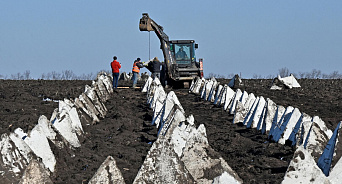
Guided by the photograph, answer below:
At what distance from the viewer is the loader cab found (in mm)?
29359

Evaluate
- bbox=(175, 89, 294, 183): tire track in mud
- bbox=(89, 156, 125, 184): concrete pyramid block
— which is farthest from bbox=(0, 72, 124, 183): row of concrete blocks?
bbox=(175, 89, 294, 183): tire track in mud

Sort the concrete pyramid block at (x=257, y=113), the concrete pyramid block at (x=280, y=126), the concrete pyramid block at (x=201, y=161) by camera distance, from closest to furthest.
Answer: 1. the concrete pyramid block at (x=201, y=161)
2. the concrete pyramid block at (x=280, y=126)
3. the concrete pyramid block at (x=257, y=113)

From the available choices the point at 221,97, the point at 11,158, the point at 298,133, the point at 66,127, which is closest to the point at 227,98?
the point at 221,97

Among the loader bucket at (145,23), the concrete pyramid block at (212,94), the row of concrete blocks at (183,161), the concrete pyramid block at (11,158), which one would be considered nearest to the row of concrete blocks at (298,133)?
the row of concrete blocks at (183,161)

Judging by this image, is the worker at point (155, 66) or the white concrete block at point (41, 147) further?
the worker at point (155, 66)

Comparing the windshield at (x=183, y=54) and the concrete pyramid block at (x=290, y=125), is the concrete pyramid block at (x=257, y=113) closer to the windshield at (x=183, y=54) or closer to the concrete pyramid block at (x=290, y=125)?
the concrete pyramid block at (x=290, y=125)

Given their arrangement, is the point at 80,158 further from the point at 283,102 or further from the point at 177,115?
the point at 283,102

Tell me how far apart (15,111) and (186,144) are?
1076cm

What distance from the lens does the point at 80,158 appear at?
32.7 ft

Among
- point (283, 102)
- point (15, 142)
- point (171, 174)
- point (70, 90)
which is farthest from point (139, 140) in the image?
point (70, 90)

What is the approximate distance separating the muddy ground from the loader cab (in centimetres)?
520

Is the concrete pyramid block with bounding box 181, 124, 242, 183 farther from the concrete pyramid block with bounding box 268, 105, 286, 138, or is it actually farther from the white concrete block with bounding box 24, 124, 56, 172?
the concrete pyramid block with bounding box 268, 105, 286, 138

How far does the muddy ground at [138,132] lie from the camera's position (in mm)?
9172

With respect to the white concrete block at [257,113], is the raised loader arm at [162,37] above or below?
above
